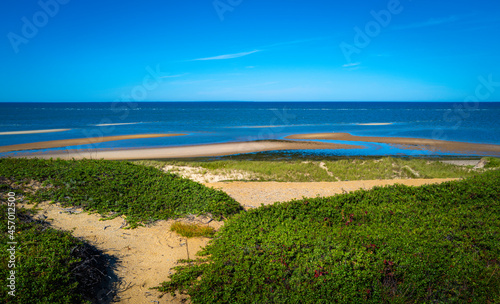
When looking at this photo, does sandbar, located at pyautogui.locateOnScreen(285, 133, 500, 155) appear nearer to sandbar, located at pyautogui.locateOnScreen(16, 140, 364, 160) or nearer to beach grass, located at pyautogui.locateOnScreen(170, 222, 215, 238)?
sandbar, located at pyautogui.locateOnScreen(16, 140, 364, 160)

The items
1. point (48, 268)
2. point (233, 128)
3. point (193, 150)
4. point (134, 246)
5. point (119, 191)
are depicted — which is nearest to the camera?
point (48, 268)

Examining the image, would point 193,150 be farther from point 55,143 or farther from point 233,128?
point 233,128

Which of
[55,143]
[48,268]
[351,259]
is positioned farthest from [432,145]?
[55,143]

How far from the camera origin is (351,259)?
5.17 m

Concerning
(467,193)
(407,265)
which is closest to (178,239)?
(407,265)

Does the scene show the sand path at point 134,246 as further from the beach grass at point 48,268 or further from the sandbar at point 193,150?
the sandbar at point 193,150

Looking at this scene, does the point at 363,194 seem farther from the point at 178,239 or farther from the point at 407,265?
the point at 178,239

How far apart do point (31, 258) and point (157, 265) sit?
240 centimetres

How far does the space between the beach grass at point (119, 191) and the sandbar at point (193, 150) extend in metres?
17.9

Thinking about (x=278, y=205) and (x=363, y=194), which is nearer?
(x=278, y=205)

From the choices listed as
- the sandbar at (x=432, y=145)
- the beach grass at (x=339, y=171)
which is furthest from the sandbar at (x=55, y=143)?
the sandbar at (x=432, y=145)

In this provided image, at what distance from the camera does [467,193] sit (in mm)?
9281

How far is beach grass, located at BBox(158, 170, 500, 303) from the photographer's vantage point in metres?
4.81

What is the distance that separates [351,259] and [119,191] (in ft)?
25.4
